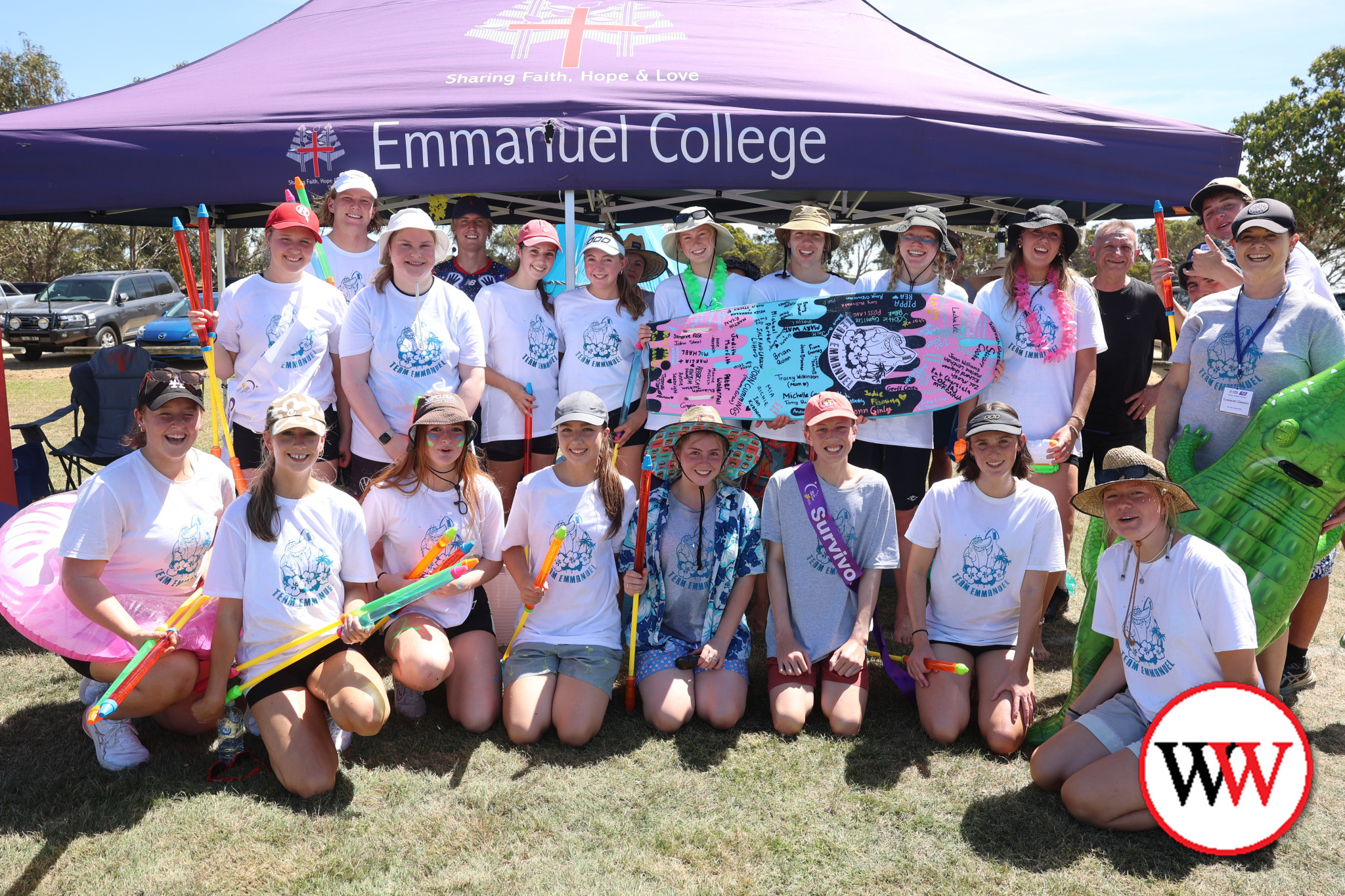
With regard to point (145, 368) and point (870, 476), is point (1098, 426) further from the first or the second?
point (145, 368)

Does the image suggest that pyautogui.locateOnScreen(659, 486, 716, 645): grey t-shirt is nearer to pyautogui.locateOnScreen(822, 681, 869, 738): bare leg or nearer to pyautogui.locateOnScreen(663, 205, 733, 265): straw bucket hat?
pyautogui.locateOnScreen(822, 681, 869, 738): bare leg

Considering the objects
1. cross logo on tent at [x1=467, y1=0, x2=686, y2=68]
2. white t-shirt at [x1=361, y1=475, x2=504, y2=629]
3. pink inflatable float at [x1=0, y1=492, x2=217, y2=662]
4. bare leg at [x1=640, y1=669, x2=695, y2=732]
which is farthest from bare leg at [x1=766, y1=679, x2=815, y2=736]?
cross logo on tent at [x1=467, y1=0, x2=686, y2=68]

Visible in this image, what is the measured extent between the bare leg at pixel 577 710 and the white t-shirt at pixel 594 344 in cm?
131

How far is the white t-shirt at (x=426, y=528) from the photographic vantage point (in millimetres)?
3127

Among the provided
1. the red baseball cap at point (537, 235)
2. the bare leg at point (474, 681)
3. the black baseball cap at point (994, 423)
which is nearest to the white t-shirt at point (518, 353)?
the red baseball cap at point (537, 235)

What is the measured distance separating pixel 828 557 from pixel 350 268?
101 inches

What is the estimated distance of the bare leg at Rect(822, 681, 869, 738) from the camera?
3.00 meters

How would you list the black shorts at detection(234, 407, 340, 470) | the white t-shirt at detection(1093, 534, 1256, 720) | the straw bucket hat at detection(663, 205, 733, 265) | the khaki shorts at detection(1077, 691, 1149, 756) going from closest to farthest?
the white t-shirt at detection(1093, 534, 1256, 720) < the khaki shorts at detection(1077, 691, 1149, 756) < the black shorts at detection(234, 407, 340, 470) < the straw bucket hat at detection(663, 205, 733, 265)

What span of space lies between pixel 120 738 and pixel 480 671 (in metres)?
1.13

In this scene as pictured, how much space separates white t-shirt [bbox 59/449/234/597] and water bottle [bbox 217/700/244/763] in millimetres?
448

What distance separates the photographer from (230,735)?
271 cm

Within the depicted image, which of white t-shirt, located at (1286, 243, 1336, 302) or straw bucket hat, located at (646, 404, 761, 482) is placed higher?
white t-shirt, located at (1286, 243, 1336, 302)

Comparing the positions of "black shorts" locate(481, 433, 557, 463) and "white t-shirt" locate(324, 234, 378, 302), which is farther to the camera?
"white t-shirt" locate(324, 234, 378, 302)

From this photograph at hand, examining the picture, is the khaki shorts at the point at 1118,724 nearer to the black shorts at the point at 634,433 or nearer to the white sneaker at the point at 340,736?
the black shorts at the point at 634,433
